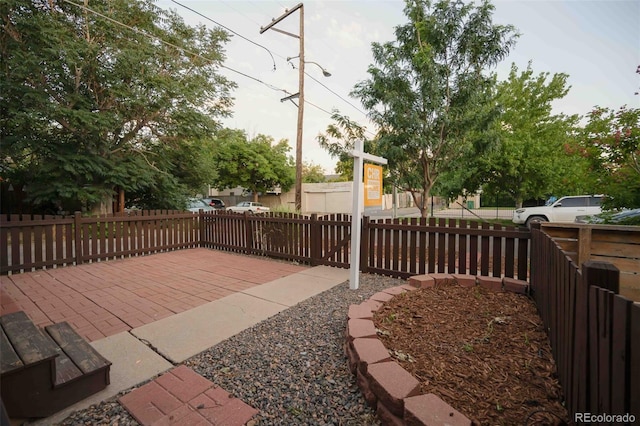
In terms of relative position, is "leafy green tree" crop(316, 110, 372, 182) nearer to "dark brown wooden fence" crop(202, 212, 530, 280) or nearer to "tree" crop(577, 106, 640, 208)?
"dark brown wooden fence" crop(202, 212, 530, 280)

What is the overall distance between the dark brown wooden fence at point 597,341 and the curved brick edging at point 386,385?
55cm

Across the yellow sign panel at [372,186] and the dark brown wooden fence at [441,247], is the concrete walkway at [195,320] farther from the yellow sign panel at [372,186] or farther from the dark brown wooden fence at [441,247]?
the yellow sign panel at [372,186]

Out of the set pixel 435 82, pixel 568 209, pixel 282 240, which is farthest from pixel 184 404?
pixel 568 209

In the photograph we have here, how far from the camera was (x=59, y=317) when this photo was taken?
322cm

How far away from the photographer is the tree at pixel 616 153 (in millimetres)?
4852

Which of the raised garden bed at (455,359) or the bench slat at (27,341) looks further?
the bench slat at (27,341)

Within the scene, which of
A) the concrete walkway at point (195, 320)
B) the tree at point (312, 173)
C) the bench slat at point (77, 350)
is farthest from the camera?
the tree at point (312, 173)

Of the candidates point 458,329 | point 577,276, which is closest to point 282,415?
point 458,329

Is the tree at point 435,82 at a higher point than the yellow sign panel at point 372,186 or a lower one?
higher

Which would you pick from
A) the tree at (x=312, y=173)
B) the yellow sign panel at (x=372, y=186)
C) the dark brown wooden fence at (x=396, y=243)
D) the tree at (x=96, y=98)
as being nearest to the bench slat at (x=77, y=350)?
the yellow sign panel at (x=372, y=186)

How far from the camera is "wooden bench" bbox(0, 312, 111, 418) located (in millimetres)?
1618

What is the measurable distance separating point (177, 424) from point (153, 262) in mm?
5193

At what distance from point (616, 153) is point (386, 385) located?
6.34 m

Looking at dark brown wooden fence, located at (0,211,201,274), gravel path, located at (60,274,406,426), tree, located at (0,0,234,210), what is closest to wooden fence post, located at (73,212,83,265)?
dark brown wooden fence, located at (0,211,201,274)
